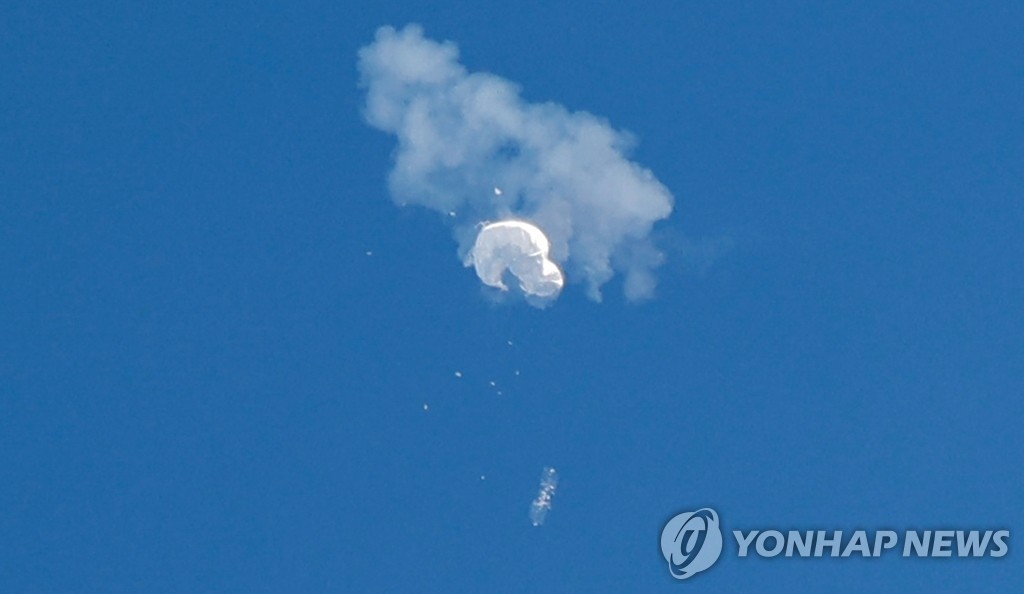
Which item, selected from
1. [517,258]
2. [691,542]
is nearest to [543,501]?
[691,542]

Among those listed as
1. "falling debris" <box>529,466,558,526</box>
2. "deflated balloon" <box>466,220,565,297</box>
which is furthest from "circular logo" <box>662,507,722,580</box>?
"deflated balloon" <box>466,220,565,297</box>

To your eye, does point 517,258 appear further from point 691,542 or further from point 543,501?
point 691,542

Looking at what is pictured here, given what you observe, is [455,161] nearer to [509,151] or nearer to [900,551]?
[509,151]

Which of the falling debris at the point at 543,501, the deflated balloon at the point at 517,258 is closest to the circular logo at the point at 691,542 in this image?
the falling debris at the point at 543,501

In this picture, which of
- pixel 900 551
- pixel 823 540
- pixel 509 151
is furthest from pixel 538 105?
pixel 900 551

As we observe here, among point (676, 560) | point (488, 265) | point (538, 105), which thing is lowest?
point (676, 560)
